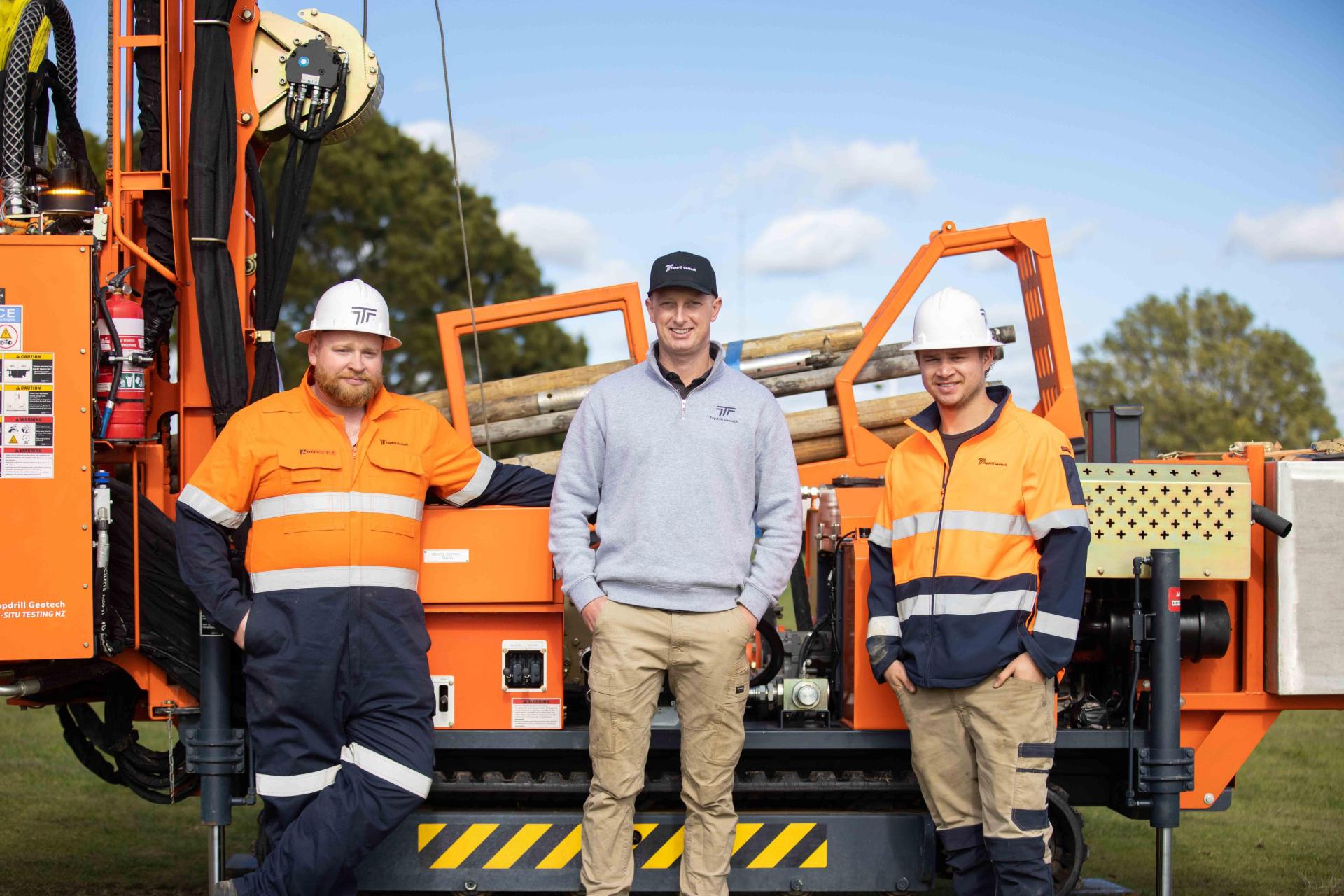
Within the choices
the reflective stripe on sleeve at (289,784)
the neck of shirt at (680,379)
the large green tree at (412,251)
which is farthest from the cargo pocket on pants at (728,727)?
the large green tree at (412,251)

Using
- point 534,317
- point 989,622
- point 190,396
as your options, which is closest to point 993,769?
point 989,622

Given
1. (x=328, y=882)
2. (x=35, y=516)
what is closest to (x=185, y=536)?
(x=35, y=516)

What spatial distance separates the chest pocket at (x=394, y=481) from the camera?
4.04 meters

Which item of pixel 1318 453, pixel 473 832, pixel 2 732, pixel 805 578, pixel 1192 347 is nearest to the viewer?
pixel 473 832

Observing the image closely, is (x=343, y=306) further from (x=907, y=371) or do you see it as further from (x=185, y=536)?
(x=907, y=371)

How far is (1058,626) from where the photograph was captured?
3818 millimetres

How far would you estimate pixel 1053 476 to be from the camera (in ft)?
12.7

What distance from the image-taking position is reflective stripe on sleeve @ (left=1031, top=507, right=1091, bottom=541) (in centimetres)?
383

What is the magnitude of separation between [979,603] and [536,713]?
1544mm

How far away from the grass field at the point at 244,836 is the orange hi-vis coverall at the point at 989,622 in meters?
2.33

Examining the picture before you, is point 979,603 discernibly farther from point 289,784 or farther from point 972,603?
point 289,784

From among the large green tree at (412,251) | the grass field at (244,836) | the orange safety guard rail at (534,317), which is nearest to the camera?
the orange safety guard rail at (534,317)

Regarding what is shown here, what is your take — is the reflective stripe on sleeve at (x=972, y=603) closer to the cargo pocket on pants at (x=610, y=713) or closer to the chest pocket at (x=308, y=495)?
the cargo pocket on pants at (x=610, y=713)

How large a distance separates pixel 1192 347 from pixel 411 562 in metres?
44.3
